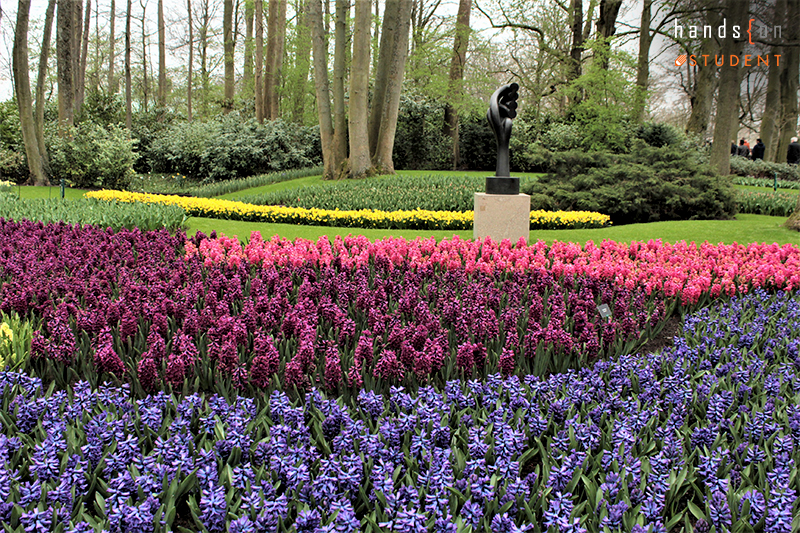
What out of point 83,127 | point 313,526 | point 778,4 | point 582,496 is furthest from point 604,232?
point 778,4

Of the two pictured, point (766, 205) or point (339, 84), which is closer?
point (766, 205)

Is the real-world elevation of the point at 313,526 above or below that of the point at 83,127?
below

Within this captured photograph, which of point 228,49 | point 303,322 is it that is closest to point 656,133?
point 228,49

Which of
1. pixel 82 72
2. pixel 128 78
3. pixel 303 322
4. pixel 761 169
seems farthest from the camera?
pixel 82 72

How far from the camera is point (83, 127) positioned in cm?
1878

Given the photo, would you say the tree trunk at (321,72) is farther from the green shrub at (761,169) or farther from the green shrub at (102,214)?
the green shrub at (761,169)

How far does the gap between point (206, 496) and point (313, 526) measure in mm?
396

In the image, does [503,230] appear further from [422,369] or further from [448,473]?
[448,473]

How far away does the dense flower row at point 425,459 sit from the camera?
6.64ft

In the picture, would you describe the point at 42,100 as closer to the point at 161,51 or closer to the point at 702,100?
the point at 161,51

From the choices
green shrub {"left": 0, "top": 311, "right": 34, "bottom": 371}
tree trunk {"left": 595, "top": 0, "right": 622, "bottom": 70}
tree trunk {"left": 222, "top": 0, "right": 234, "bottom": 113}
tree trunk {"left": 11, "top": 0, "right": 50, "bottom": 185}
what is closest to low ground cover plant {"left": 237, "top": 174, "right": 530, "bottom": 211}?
tree trunk {"left": 11, "top": 0, "right": 50, "bottom": 185}

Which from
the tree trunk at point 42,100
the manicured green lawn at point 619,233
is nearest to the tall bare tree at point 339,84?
the manicured green lawn at point 619,233

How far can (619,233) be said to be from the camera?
30.5 feet

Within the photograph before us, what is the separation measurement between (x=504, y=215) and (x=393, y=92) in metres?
10.1
